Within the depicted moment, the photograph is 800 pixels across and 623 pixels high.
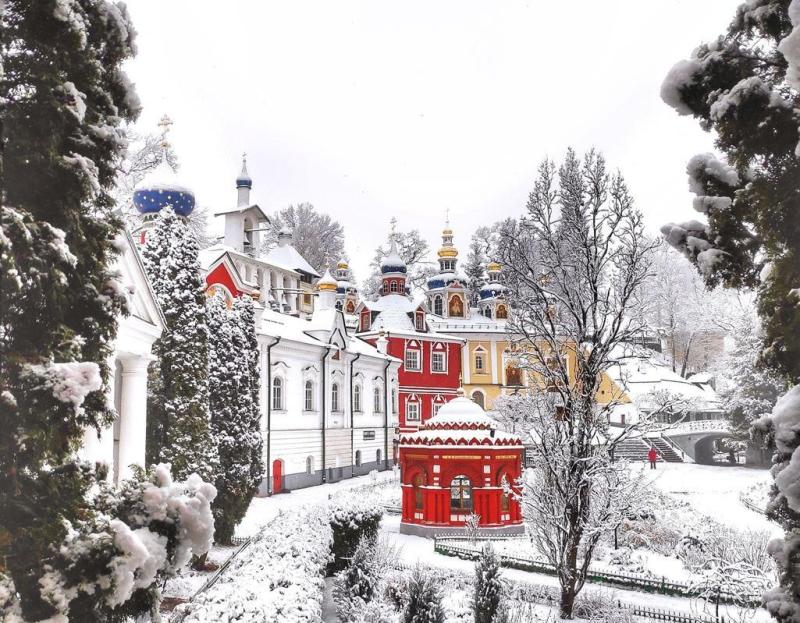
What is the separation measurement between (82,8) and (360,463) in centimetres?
3040

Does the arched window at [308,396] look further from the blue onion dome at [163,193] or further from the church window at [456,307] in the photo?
the church window at [456,307]

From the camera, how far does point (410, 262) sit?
62.2 meters

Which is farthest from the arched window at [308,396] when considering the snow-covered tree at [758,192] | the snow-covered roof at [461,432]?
the snow-covered tree at [758,192]

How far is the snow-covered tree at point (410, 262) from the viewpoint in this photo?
197ft

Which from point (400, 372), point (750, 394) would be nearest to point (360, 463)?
point (400, 372)

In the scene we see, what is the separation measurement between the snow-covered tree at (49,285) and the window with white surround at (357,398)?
2903 cm

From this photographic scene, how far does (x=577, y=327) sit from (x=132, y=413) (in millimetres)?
7474

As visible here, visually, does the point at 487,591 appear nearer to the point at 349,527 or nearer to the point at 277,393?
the point at 349,527

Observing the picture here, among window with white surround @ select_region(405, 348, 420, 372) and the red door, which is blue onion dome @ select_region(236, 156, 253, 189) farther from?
the red door

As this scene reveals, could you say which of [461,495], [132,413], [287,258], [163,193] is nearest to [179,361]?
[132,413]

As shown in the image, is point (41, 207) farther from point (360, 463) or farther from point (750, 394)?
point (750, 394)

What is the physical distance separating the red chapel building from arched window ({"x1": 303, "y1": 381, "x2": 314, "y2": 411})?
963cm

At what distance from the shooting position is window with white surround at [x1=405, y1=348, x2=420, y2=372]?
4078 cm

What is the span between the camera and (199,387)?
14602 millimetres
